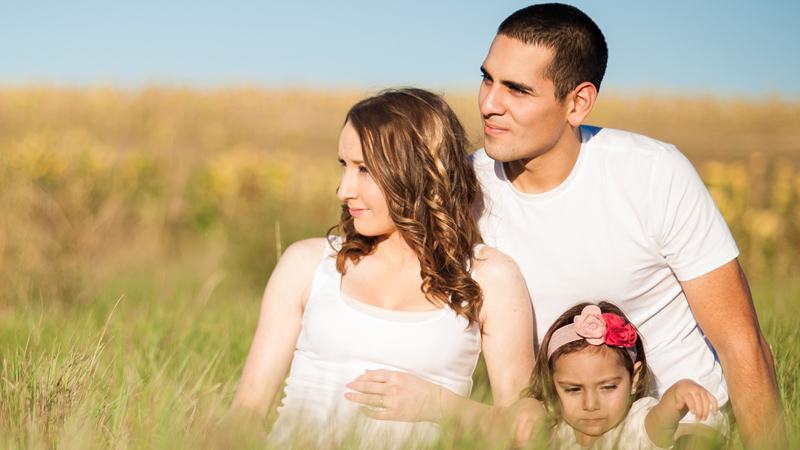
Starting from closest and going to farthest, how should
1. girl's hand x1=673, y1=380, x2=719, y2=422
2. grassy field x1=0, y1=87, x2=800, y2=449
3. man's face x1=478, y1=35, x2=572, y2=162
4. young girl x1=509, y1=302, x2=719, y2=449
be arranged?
grassy field x1=0, y1=87, x2=800, y2=449, girl's hand x1=673, y1=380, x2=719, y2=422, young girl x1=509, y1=302, x2=719, y2=449, man's face x1=478, y1=35, x2=572, y2=162

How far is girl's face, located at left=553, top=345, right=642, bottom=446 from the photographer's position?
2.39m

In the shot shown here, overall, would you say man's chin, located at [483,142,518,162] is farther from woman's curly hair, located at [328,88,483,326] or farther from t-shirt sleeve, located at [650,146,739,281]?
t-shirt sleeve, located at [650,146,739,281]

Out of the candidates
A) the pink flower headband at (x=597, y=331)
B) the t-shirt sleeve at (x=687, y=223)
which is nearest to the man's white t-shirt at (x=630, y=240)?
the t-shirt sleeve at (x=687, y=223)

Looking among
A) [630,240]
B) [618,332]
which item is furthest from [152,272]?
[618,332]

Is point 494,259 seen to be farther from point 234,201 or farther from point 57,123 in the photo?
point 57,123

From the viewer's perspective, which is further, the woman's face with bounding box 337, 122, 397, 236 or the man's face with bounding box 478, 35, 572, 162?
the man's face with bounding box 478, 35, 572, 162

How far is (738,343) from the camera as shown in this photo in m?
2.57

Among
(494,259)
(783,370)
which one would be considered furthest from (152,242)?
(783,370)

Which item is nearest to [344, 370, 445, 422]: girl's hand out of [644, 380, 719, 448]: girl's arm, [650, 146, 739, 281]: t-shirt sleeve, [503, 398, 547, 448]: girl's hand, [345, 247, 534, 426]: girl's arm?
[345, 247, 534, 426]: girl's arm

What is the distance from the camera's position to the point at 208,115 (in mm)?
19516

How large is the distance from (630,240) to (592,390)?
0.66 m

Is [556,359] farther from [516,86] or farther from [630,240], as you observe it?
[516,86]

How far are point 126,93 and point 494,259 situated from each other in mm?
19445

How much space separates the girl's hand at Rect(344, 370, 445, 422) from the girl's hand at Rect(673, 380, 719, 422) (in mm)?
801
